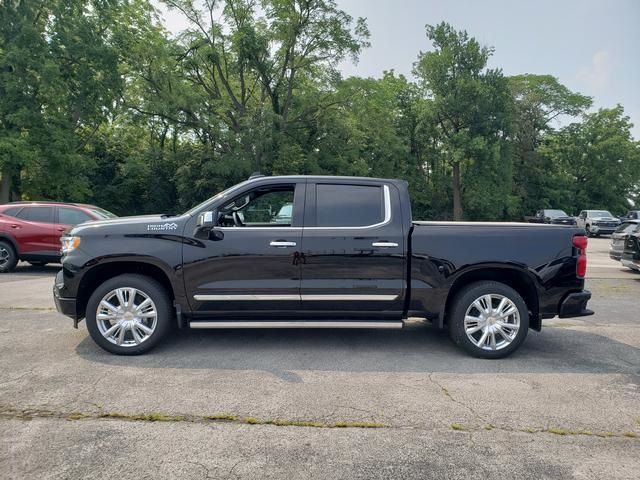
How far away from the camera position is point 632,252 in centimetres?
1094

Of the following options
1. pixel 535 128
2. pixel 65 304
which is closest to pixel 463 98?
pixel 535 128

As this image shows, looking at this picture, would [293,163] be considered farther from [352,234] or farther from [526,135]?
[526,135]

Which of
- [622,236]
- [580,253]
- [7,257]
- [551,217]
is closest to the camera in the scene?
[580,253]

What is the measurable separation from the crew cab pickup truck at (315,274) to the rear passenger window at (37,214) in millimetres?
6976

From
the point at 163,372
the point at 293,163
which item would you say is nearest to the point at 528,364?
the point at 163,372

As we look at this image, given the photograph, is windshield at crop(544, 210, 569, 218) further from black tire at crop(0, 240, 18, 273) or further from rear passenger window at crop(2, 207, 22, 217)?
black tire at crop(0, 240, 18, 273)

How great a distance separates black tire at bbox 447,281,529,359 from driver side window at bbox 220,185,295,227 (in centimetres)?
207

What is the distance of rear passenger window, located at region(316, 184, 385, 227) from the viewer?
4.87 meters

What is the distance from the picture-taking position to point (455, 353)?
4.97 metres

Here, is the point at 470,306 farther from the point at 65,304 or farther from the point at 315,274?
the point at 65,304

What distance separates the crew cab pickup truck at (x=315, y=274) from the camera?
15.5 feet

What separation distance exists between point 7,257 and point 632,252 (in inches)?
592

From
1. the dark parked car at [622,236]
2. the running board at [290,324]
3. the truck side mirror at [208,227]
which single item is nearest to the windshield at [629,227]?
the dark parked car at [622,236]

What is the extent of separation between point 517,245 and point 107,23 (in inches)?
1099
